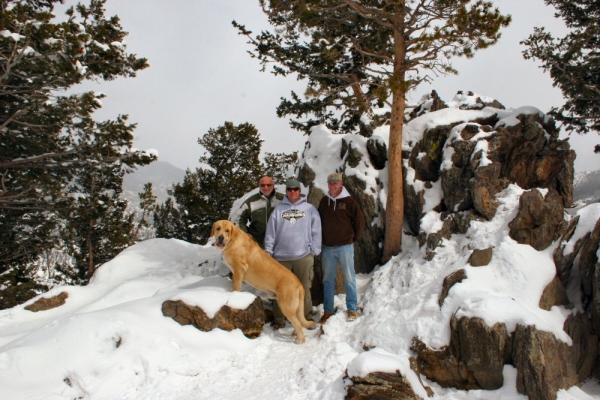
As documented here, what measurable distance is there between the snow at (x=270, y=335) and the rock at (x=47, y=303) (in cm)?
10

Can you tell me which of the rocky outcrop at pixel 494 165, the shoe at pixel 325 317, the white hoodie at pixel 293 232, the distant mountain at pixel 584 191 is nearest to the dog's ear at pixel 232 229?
the white hoodie at pixel 293 232

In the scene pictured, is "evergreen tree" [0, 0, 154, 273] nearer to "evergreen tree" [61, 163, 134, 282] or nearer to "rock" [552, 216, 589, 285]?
"evergreen tree" [61, 163, 134, 282]

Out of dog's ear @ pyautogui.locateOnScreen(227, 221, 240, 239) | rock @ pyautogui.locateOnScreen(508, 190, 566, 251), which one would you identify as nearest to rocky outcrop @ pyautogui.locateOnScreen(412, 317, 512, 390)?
rock @ pyautogui.locateOnScreen(508, 190, 566, 251)

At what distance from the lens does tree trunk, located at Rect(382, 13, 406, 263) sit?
7984 millimetres

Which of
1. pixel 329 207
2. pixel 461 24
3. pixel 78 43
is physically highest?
pixel 78 43

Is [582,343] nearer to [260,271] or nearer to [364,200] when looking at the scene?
[260,271]

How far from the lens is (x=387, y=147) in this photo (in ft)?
29.5

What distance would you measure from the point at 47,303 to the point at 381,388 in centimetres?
658

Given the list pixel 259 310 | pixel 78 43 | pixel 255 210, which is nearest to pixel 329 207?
pixel 255 210

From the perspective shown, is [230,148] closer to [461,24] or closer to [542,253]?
[461,24]

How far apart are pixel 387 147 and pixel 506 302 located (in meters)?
5.16

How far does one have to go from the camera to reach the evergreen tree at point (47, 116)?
26.5 ft

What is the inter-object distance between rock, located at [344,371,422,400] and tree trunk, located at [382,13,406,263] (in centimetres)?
481

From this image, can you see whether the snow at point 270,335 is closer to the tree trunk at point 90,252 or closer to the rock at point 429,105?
the rock at point 429,105
